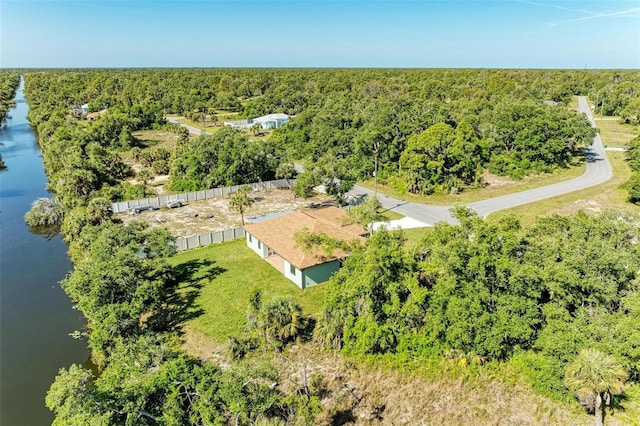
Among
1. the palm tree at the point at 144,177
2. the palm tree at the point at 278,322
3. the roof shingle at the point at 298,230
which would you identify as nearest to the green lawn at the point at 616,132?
the roof shingle at the point at 298,230

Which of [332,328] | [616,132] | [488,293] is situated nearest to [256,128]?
[332,328]

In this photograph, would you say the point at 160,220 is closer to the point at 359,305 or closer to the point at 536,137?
the point at 359,305

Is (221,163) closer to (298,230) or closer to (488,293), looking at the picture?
(298,230)

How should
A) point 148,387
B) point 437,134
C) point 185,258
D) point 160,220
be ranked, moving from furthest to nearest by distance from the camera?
point 437,134, point 160,220, point 185,258, point 148,387

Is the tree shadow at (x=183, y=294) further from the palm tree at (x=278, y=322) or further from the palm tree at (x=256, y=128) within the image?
the palm tree at (x=256, y=128)

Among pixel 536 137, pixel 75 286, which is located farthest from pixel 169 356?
pixel 536 137
